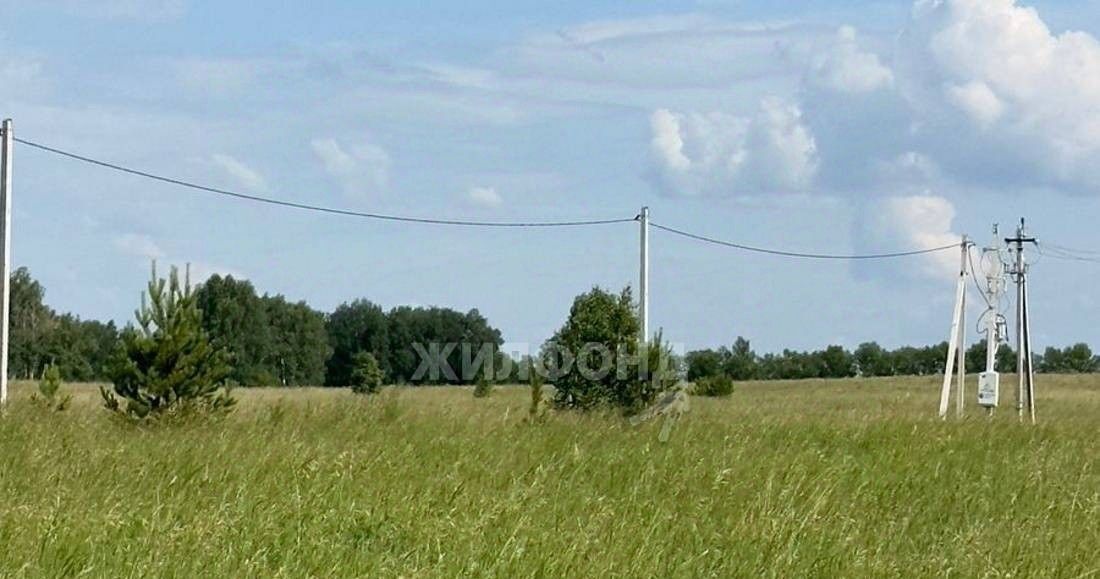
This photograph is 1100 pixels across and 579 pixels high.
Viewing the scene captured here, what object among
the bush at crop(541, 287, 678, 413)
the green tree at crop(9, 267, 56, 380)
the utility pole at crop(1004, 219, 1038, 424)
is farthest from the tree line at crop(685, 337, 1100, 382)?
the bush at crop(541, 287, 678, 413)

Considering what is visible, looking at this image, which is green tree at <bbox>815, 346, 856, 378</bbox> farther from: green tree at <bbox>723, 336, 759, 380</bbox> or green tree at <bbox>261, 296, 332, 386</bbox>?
green tree at <bbox>261, 296, 332, 386</bbox>

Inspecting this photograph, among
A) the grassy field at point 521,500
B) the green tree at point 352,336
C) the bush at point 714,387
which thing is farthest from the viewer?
the green tree at point 352,336

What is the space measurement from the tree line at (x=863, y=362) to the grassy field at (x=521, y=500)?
295 feet

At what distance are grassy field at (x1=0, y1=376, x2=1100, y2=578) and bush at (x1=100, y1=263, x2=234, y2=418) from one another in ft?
15.5

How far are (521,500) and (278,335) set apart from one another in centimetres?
8460

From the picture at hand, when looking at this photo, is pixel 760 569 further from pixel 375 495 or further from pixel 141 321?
pixel 141 321

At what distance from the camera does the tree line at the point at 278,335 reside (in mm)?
79125

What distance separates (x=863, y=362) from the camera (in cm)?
11575

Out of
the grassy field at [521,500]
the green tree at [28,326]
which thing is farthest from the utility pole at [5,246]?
the green tree at [28,326]

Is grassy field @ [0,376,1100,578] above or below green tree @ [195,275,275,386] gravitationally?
below

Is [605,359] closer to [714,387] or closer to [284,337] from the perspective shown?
[714,387]

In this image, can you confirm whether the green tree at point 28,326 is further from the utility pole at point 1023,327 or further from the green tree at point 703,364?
the utility pole at point 1023,327

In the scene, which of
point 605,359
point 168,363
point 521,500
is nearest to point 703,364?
point 605,359

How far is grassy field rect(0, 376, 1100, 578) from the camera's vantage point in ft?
22.2
